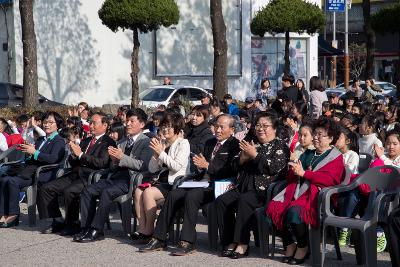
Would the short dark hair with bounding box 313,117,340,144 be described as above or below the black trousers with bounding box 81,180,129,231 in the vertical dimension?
above

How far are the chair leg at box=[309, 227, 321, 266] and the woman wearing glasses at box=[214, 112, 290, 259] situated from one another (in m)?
0.76

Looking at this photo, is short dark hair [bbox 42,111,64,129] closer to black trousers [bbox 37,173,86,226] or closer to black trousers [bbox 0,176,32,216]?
black trousers [bbox 0,176,32,216]

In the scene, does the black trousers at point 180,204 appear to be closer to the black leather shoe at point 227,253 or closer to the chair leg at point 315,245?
Answer: the black leather shoe at point 227,253

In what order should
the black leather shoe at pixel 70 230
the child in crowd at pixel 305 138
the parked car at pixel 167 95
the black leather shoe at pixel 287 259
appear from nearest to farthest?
the black leather shoe at pixel 287 259
the child in crowd at pixel 305 138
the black leather shoe at pixel 70 230
the parked car at pixel 167 95

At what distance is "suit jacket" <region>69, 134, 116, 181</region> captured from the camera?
11.5 metres

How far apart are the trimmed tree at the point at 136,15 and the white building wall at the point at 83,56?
22.5 ft

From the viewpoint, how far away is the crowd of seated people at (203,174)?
365 inches

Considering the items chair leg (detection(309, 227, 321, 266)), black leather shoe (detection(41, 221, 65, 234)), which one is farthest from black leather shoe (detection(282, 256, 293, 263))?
black leather shoe (detection(41, 221, 65, 234))

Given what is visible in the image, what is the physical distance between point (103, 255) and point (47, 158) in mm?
2543

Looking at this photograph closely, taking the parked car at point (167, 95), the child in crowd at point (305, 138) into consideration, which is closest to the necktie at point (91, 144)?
the child in crowd at point (305, 138)

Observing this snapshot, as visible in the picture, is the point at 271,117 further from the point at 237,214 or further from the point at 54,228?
the point at 54,228

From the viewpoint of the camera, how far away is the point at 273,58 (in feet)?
122

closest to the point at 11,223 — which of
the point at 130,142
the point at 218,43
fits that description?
the point at 130,142

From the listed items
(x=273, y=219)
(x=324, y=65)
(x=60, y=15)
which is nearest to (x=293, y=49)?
(x=60, y=15)
